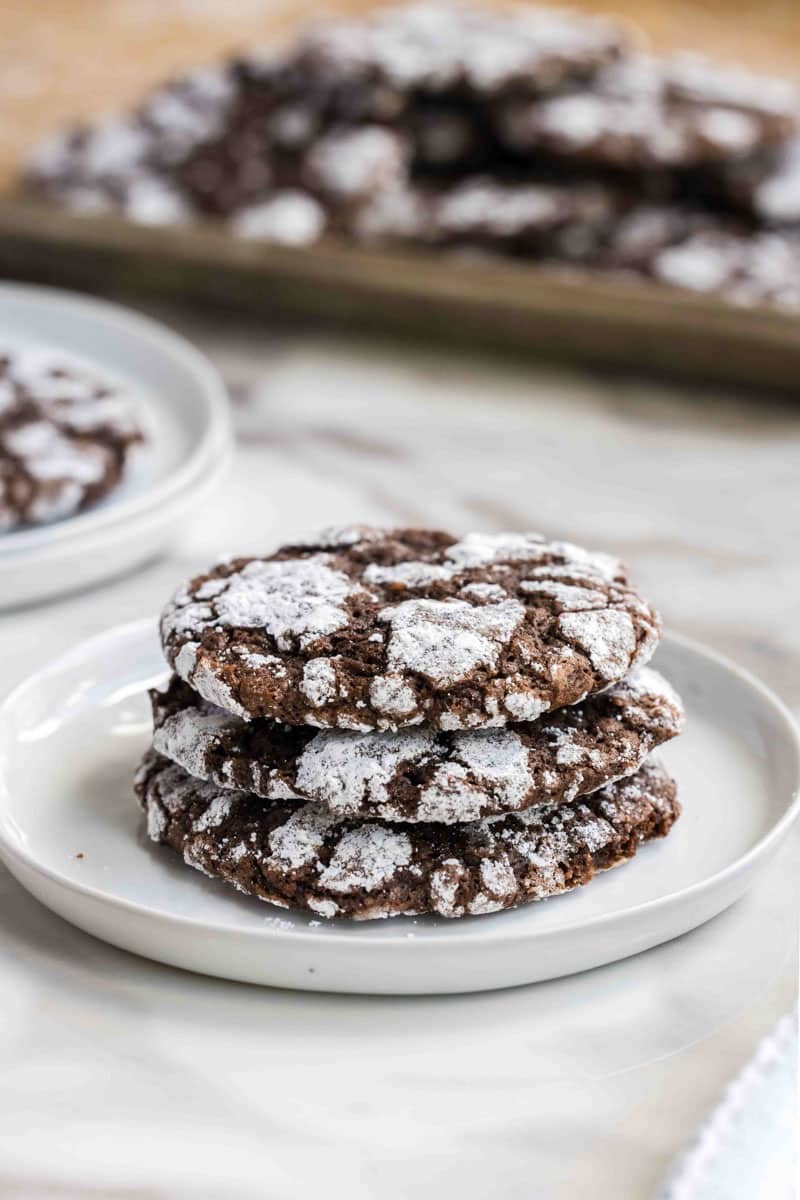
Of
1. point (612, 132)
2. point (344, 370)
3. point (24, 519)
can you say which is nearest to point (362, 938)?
point (24, 519)

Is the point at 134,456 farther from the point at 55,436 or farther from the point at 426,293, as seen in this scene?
the point at 426,293

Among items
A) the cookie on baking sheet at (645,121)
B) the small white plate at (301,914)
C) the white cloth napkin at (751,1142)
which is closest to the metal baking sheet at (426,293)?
the cookie on baking sheet at (645,121)

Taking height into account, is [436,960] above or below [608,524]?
above

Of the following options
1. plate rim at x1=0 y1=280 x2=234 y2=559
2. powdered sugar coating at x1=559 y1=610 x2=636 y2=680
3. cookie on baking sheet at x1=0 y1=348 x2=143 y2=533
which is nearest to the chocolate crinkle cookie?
plate rim at x1=0 y1=280 x2=234 y2=559

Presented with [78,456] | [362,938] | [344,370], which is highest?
[362,938]

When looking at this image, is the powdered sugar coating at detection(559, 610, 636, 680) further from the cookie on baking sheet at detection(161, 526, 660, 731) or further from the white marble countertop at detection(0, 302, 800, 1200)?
the white marble countertop at detection(0, 302, 800, 1200)

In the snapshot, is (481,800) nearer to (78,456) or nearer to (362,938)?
(362,938)

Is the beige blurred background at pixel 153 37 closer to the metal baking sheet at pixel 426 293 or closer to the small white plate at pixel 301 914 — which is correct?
the metal baking sheet at pixel 426 293
